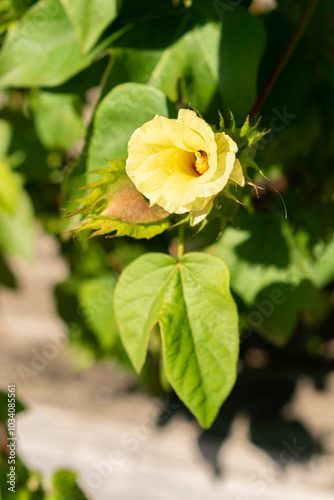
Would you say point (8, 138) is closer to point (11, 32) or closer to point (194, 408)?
point (11, 32)

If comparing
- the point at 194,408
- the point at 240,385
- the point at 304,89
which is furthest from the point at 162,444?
the point at 304,89

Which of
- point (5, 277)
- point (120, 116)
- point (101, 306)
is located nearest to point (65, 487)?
point (101, 306)

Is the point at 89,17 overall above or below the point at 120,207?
above

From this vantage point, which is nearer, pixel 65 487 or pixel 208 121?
pixel 208 121

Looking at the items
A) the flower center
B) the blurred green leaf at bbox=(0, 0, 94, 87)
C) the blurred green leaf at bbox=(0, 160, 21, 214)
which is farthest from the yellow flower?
the blurred green leaf at bbox=(0, 160, 21, 214)

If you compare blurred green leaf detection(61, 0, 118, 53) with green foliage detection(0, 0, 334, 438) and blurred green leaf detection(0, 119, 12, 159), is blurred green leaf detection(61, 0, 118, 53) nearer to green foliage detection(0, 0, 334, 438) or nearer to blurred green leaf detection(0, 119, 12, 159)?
green foliage detection(0, 0, 334, 438)

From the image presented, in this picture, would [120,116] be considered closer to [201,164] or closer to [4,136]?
[201,164]
